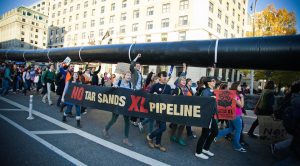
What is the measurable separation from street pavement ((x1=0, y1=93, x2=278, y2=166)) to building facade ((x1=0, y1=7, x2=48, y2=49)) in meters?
101

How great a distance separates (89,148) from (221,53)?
4317 mm

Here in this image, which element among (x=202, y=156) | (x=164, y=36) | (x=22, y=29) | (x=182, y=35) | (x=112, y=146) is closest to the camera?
(x=202, y=156)

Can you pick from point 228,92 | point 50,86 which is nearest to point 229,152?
point 228,92

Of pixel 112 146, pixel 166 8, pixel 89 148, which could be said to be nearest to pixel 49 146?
pixel 89 148

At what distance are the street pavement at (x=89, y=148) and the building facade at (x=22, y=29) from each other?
331ft

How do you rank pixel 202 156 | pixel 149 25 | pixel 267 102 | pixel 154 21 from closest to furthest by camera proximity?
1. pixel 202 156
2. pixel 267 102
3. pixel 154 21
4. pixel 149 25

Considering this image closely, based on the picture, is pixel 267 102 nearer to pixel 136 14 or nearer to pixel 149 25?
pixel 149 25

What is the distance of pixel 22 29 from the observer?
3639 inches

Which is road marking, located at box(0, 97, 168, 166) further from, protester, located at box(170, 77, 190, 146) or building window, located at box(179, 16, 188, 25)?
building window, located at box(179, 16, 188, 25)

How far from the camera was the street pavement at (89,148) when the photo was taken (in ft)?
13.2

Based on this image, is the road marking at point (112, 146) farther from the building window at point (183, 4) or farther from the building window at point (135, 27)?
the building window at point (135, 27)

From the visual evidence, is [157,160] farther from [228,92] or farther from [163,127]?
[228,92]

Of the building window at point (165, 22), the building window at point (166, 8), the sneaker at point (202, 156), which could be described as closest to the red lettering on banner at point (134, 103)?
the sneaker at point (202, 156)

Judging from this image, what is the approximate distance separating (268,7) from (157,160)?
91.7 ft
